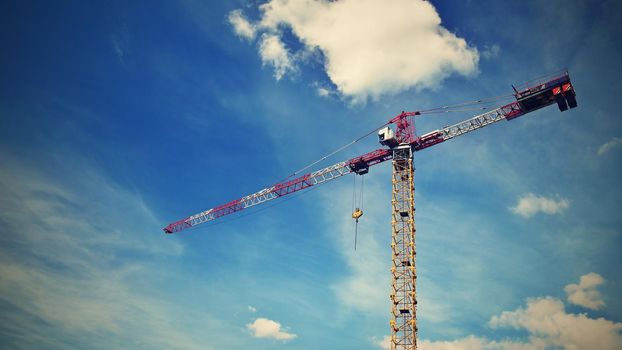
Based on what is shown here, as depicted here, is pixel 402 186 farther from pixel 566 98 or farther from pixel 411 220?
pixel 566 98

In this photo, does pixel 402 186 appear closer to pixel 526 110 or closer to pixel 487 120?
pixel 487 120

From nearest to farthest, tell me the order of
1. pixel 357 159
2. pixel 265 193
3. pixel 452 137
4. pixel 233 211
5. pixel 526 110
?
pixel 526 110, pixel 452 137, pixel 357 159, pixel 265 193, pixel 233 211

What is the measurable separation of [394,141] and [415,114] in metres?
6.78

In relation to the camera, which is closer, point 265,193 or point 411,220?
point 411,220

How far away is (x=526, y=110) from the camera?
199 ft

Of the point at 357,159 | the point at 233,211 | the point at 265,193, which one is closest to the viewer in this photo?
the point at 357,159

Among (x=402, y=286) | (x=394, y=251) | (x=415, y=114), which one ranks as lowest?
(x=402, y=286)

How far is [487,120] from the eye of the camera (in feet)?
209

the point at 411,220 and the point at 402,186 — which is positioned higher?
the point at 402,186

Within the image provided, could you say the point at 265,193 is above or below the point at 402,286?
above

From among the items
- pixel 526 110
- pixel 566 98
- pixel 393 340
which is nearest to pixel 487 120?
pixel 526 110

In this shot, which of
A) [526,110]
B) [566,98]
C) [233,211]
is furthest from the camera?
[233,211]

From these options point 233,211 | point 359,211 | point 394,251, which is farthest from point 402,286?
point 233,211

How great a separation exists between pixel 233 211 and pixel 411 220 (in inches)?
1736
